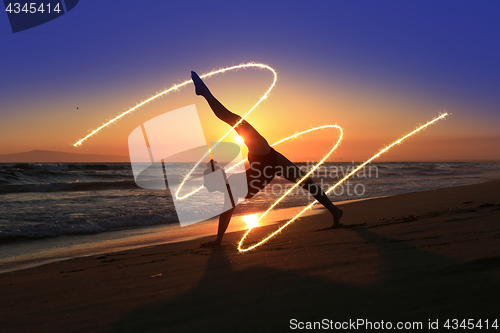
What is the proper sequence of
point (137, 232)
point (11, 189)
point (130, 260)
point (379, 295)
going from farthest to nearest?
1. point (11, 189)
2. point (137, 232)
3. point (130, 260)
4. point (379, 295)

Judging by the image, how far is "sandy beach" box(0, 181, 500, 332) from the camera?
235 centimetres

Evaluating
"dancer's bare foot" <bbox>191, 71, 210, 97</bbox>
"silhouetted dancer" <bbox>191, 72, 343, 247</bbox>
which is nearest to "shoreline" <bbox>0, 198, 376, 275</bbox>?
"silhouetted dancer" <bbox>191, 72, 343, 247</bbox>

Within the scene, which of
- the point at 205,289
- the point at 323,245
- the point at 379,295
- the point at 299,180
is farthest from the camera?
the point at 299,180

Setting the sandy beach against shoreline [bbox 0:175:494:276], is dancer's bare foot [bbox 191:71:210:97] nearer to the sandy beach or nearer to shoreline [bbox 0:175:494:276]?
the sandy beach

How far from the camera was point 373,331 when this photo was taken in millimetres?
2082

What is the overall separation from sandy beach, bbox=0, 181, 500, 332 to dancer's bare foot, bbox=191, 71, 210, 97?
106 inches

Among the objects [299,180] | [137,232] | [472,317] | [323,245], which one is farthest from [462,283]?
[137,232]

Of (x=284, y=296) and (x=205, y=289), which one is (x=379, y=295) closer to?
(x=284, y=296)

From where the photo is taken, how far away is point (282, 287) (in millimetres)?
2959

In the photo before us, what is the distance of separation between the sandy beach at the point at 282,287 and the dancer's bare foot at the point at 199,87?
2.69 metres

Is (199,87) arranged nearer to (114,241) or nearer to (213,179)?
(213,179)

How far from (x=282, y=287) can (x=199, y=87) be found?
390 cm

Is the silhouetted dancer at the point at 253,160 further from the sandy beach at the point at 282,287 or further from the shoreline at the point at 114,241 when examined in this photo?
the shoreline at the point at 114,241

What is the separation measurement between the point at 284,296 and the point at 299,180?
10.7ft
